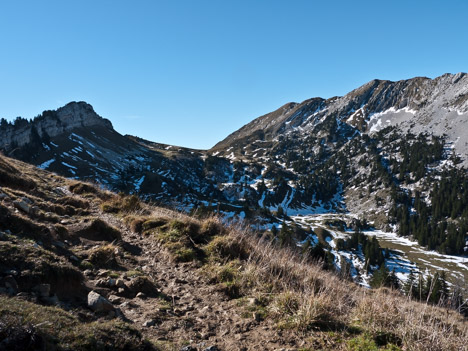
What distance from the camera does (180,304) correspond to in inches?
259

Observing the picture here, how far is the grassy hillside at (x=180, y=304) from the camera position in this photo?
3.97 metres

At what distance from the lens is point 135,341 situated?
13.5ft

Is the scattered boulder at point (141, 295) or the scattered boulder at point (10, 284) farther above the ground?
the scattered boulder at point (10, 284)

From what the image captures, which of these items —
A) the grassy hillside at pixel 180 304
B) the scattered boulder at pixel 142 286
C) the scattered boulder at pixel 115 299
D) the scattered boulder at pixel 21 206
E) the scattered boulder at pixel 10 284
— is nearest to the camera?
the grassy hillside at pixel 180 304

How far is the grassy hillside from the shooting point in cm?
397

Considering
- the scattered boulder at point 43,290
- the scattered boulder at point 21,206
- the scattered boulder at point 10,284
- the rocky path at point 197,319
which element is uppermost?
the scattered boulder at point 21,206

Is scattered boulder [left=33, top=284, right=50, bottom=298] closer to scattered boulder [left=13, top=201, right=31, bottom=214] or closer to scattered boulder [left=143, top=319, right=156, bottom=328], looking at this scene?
scattered boulder [left=143, top=319, right=156, bottom=328]

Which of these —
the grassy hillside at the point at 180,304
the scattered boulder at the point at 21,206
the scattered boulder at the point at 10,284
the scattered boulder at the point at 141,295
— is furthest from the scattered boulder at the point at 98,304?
the scattered boulder at the point at 21,206

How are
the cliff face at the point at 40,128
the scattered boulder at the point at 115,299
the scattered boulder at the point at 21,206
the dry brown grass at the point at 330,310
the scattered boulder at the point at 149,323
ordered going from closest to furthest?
the dry brown grass at the point at 330,310 → the scattered boulder at the point at 149,323 → the scattered boulder at the point at 115,299 → the scattered boulder at the point at 21,206 → the cliff face at the point at 40,128

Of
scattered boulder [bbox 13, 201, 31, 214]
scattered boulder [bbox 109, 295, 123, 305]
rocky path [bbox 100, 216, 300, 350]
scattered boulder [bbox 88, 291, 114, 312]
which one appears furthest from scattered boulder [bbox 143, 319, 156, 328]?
scattered boulder [bbox 13, 201, 31, 214]

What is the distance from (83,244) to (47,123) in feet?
690

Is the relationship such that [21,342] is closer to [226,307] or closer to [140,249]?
[226,307]

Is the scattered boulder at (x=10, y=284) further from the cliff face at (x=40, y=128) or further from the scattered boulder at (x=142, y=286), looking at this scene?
the cliff face at (x=40, y=128)

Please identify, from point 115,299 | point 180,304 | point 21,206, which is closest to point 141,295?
point 115,299
